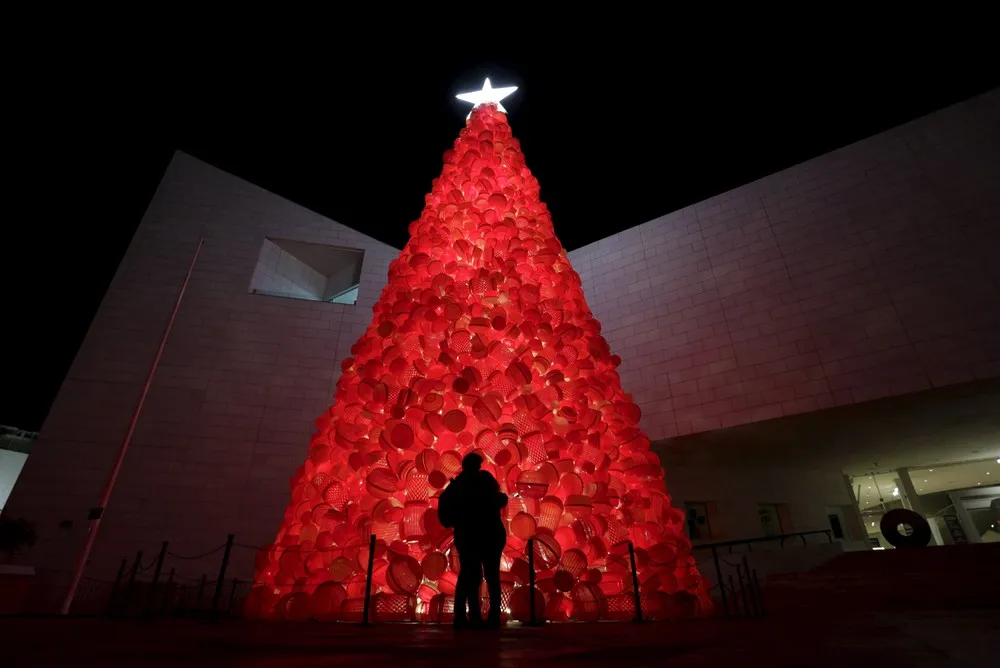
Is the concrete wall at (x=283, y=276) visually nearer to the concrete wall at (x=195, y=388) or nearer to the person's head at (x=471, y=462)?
the concrete wall at (x=195, y=388)

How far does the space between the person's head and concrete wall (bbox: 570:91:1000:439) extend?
18.6ft

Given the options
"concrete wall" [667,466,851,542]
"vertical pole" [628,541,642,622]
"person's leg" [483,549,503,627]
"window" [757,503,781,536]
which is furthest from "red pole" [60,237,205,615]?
"window" [757,503,781,536]

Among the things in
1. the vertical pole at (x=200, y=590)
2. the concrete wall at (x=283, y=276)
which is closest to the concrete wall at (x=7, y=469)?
the concrete wall at (x=283, y=276)

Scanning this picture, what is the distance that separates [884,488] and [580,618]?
46.4 ft

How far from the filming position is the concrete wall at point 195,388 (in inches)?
246

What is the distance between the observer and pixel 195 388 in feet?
23.6

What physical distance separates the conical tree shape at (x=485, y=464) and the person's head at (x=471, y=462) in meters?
0.20

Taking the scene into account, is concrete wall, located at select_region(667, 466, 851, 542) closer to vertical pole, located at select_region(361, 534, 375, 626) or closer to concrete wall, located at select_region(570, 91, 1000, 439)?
concrete wall, located at select_region(570, 91, 1000, 439)

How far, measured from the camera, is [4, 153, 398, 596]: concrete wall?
6.26 metres

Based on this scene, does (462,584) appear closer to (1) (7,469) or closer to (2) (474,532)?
(2) (474,532)

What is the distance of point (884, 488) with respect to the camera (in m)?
12.5

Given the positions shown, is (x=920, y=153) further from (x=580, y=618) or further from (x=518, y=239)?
(x=580, y=618)

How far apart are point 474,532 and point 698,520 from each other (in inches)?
309

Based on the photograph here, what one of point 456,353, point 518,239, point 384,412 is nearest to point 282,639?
point 384,412
